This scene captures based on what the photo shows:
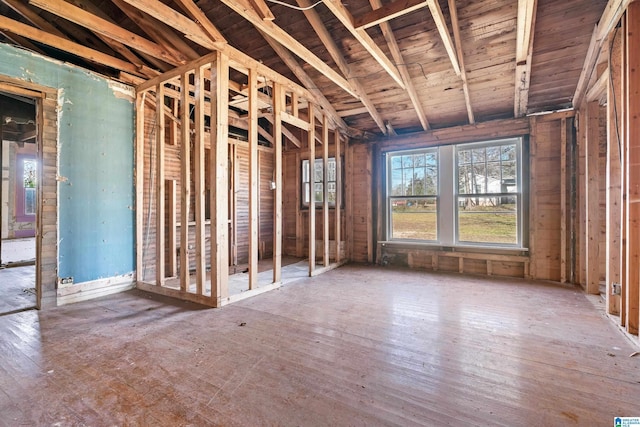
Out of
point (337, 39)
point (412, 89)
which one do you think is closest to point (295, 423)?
point (337, 39)

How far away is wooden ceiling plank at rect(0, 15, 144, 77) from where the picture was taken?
9.25 feet

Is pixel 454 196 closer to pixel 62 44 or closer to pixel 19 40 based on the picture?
pixel 62 44

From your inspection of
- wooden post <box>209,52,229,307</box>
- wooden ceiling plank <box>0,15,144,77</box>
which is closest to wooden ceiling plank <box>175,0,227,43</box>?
wooden post <box>209,52,229,307</box>

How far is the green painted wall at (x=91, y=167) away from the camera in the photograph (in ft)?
11.0

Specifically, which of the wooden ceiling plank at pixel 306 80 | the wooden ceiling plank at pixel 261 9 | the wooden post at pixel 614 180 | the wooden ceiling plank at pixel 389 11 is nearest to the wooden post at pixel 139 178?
the wooden ceiling plank at pixel 306 80

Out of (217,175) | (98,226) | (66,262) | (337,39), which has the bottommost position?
(66,262)

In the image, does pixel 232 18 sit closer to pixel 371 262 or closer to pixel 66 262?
pixel 66 262

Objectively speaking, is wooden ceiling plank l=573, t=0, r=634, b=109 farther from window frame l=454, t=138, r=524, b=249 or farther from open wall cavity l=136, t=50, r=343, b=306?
open wall cavity l=136, t=50, r=343, b=306

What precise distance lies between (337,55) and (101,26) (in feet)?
8.87

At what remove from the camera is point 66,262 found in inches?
134

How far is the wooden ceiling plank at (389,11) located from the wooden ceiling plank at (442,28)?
0.09 meters

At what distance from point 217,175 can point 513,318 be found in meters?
3.52

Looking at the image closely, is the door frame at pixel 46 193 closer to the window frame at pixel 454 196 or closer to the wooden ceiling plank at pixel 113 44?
the wooden ceiling plank at pixel 113 44

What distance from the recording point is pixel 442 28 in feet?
9.80
